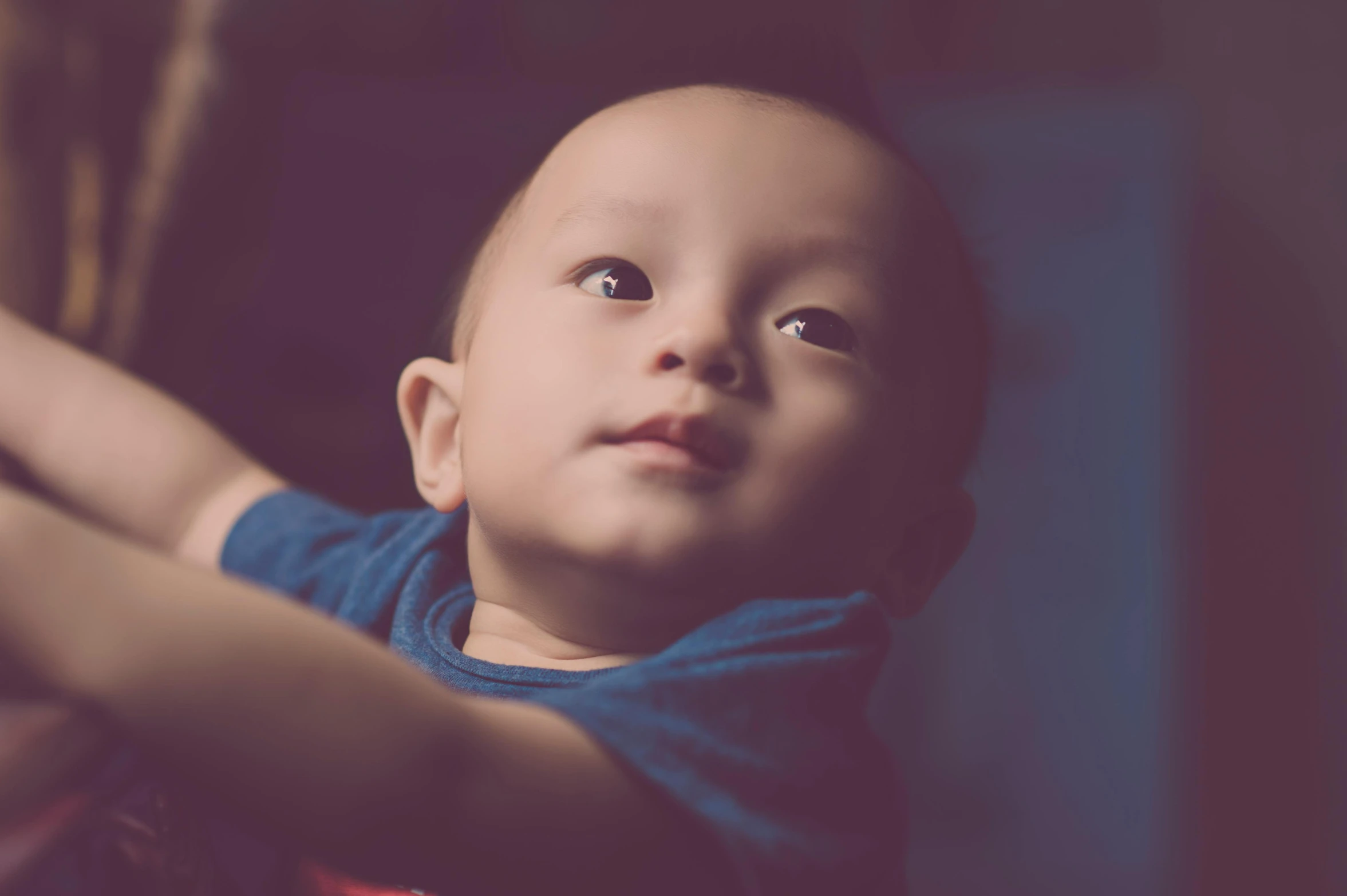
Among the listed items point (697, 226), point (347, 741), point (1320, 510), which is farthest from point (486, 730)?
point (1320, 510)

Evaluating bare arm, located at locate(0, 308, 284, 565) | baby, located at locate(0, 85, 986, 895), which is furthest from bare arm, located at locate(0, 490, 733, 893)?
bare arm, located at locate(0, 308, 284, 565)

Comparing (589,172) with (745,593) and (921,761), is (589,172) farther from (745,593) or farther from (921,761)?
(921,761)

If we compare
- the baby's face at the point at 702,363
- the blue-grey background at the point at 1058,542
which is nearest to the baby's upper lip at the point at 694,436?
the baby's face at the point at 702,363

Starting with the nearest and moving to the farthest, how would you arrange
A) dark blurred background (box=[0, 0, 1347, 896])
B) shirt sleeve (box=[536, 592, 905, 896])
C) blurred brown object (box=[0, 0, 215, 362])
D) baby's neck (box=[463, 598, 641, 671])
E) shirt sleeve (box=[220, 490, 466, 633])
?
shirt sleeve (box=[536, 592, 905, 896])
baby's neck (box=[463, 598, 641, 671])
shirt sleeve (box=[220, 490, 466, 633])
blurred brown object (box=[0, 0, 215, 362])
dark blurred background (box=[0, 0, 1347, 896])

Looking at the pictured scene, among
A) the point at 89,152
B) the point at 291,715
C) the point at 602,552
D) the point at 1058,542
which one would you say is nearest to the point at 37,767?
the point at 291,715

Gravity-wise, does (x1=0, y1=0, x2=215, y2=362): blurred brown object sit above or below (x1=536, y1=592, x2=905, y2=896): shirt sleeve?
above

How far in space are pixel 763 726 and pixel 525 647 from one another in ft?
0.47

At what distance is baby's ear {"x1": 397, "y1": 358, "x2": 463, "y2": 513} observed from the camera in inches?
23.9

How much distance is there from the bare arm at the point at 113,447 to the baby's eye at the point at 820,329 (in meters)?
0.36

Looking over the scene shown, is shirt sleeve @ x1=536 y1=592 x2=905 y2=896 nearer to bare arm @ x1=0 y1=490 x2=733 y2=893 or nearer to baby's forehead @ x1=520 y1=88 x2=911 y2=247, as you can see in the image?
bare arm @ x1=0 y1=490 x2=733 y2=893

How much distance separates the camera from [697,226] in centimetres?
52

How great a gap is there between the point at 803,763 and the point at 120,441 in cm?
45

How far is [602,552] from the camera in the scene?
472 millimetres

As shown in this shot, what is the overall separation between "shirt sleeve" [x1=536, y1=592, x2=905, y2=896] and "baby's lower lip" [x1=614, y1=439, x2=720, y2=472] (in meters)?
0.06
